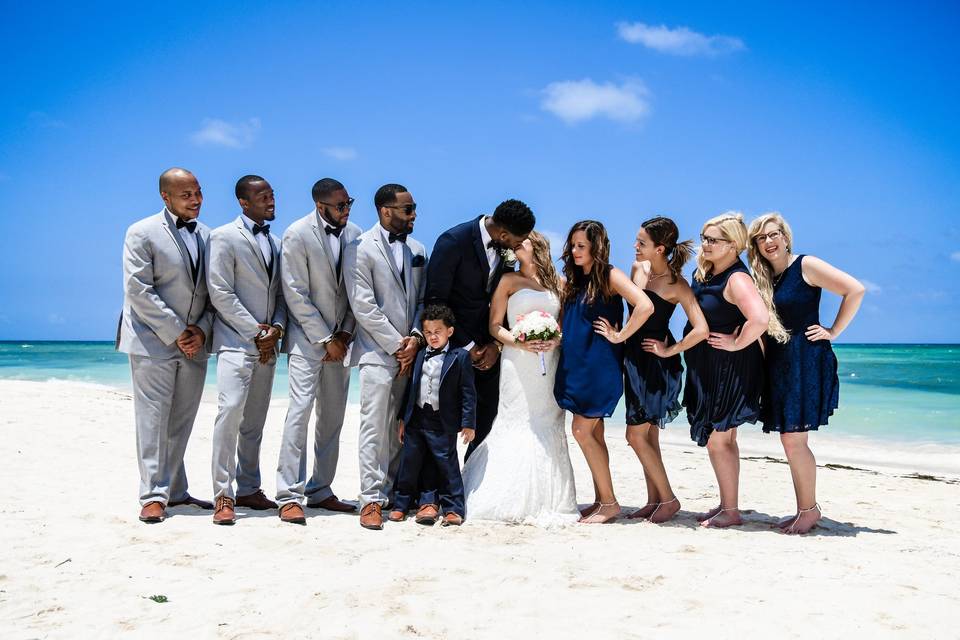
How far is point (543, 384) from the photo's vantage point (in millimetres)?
5977

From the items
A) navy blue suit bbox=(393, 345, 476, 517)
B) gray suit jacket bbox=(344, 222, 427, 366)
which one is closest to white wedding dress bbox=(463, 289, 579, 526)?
navy blue suit bbox=(393, 345, 476, 517)

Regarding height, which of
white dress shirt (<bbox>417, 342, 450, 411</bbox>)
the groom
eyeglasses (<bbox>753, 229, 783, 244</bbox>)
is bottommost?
white dress shirt (<bbox>417, 342, 450, 411</bbox>)

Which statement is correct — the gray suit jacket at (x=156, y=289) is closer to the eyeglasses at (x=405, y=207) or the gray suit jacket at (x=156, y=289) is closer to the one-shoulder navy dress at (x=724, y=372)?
the eyeglasses at (x=405, y=207)

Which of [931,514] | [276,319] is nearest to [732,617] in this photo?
[276,319]

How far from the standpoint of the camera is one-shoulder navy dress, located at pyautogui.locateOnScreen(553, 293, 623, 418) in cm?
580

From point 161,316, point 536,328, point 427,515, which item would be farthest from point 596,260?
point 161,316

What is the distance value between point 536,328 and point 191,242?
269 cm

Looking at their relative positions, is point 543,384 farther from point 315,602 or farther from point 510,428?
point 315,602

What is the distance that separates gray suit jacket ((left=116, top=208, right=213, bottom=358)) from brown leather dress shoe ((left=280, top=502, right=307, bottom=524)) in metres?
1.41

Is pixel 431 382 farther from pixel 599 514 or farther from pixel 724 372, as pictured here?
pixel 724 372

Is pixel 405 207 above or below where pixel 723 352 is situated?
above

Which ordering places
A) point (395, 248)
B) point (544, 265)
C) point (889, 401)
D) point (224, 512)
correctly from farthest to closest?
point (889, 401)
point (544, 265)
point (395, 248)
point (224, 512)

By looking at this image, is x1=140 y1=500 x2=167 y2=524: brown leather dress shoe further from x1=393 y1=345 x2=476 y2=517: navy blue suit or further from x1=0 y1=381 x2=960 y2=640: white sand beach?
x1=393 y1=345 x2=476 y2=517: navy blue suit

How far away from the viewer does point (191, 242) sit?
5680 mm
